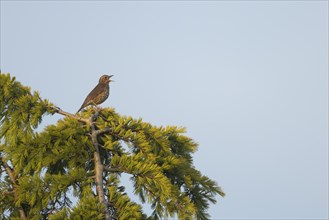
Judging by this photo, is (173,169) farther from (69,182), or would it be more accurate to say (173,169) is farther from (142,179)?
(69,182)

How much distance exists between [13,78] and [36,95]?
1.55 ft

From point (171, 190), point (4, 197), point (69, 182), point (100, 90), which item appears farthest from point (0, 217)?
point (100, 90)

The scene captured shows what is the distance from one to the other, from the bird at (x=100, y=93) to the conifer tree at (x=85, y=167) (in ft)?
18.0

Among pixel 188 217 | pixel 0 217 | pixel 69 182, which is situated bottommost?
pixel 0 217

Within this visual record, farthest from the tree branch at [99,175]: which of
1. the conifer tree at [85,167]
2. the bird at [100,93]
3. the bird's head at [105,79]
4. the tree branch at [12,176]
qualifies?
the bird's head at [105,79]

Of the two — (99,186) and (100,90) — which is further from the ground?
(100,90)

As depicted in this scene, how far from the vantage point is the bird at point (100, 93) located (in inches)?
498

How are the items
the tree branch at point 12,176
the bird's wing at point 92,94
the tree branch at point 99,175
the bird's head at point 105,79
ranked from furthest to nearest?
the bird's head at point 105,79 < the bird's wing at point 92,94 < the tree branch at point 12,176 < the tree branch at point 99,175

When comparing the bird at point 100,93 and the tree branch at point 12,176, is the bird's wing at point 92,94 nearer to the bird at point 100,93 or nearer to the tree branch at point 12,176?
the bird at point 100,93

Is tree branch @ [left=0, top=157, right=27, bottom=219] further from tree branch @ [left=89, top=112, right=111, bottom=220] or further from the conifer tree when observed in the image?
tree branch @ [left=89, top=112, right=111, bottom=220]

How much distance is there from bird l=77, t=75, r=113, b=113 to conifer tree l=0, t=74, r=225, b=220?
5.49 m

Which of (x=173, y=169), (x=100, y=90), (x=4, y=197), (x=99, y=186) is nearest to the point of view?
(x=99, y=186)

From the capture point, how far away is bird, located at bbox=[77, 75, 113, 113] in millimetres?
12648

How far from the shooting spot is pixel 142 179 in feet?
19.2
